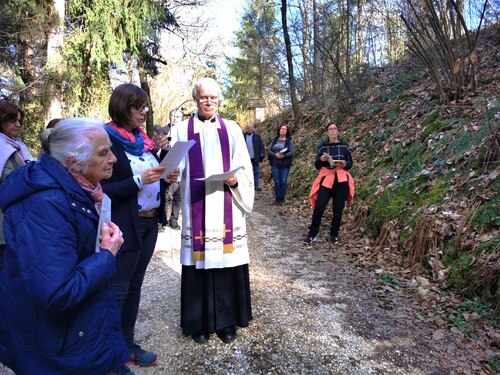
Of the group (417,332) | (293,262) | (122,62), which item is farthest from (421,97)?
(122,62)

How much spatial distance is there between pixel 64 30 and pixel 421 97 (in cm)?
871

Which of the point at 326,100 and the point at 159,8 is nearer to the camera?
the point at 159,8

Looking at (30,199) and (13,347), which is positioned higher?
(30,199)

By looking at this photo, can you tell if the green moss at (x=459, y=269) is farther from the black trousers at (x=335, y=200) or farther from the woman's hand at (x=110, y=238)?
the woman's hand at (x=110, y=238)

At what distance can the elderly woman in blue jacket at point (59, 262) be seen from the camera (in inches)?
50.0

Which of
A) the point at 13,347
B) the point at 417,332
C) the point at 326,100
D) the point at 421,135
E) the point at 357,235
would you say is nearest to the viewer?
the point at 13,347

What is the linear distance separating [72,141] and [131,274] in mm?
1234

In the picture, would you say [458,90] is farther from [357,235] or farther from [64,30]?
[64,30]

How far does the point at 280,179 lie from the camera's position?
8.52 metres

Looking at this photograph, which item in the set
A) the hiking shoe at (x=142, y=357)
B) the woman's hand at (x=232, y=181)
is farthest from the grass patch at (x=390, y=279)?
the hiking shoe at (x=142, y=357)

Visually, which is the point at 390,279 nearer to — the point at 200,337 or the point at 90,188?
the point at 200,337

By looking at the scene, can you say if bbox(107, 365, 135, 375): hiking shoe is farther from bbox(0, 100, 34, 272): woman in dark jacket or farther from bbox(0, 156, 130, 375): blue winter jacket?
bbox(0, 100, 34, 272): woman in dark jacket

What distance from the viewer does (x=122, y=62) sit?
889 cm

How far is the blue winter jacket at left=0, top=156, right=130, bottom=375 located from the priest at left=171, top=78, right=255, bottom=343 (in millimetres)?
1401
